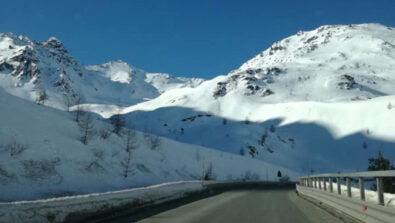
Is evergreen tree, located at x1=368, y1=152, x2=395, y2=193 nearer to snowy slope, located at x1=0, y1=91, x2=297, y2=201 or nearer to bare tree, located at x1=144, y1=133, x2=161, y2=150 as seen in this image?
snowy slope, located at x1=0, y1=91, x2=297, y2=201

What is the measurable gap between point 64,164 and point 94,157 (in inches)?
314

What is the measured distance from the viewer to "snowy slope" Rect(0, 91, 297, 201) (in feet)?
130

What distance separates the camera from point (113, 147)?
213 ft

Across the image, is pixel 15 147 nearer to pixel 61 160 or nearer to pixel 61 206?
pixel 61 160

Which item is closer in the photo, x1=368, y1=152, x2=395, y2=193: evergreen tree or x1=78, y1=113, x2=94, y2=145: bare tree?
x1=368, y1=152, x2=395, y2=193: evergreen tree

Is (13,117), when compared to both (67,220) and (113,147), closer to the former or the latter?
(113,147)

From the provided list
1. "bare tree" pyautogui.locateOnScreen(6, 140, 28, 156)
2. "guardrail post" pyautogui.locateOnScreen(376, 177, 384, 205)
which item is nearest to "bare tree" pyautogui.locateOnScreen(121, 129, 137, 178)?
"bare tree" pyautogui.locateOnScreen(6, 140, 28, 156)

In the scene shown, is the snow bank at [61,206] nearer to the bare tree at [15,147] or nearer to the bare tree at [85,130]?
the bare tree at [15,147]

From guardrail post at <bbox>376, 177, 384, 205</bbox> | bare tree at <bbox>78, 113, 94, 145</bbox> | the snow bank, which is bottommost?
the snow bank

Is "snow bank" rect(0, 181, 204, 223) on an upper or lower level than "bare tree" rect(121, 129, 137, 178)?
lower

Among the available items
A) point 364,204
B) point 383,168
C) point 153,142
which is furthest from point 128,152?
point 364,204

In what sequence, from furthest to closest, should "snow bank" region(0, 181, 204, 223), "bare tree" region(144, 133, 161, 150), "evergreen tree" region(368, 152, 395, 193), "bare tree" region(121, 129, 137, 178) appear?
1. "bare tree" region(144, 133, 161, 150)
2. "bare tree" region(121, 129, 137, 178)
3. "evergreen tree" region(368, 152, 395, 193)
4. "snow bank" region(0, 181, 204, 223)

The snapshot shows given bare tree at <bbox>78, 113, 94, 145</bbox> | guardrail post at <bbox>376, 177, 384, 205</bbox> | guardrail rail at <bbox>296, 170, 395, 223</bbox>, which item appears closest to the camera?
guardrail rail at <bbox>296, 170, 395, 223</bbox>

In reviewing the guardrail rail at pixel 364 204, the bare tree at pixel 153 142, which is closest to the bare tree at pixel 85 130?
the bare tree at pixel 153 142
